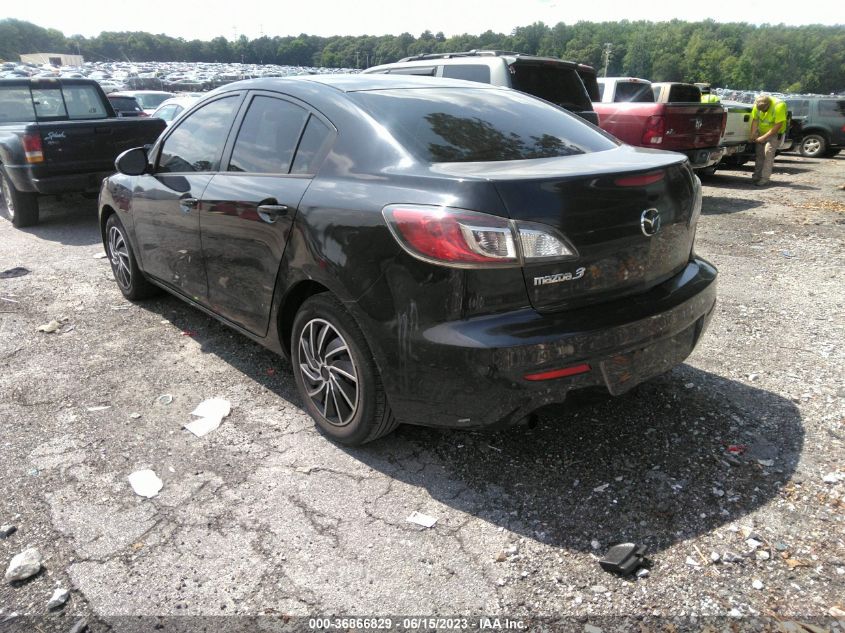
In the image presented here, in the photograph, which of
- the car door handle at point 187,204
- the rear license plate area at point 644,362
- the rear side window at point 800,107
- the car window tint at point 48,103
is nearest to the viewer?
the rear license plate area at point 644,362

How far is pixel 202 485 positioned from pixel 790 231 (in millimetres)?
7877

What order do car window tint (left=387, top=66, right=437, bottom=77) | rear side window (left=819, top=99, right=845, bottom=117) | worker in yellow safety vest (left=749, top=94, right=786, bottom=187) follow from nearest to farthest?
car window tint (left=387, top=66, right=437, bottom=77) < worker in yellow safety vest (left=749, top=94, right=786, bottom=187) < rear side window (left=819, top=99, right=845, bottom=117)

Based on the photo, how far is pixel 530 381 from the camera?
2463 millimetres

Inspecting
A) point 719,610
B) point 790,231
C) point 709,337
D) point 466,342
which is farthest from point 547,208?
point 790,231

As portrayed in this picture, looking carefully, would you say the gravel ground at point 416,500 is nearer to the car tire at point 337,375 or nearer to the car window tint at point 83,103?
the car tire at point 337,375

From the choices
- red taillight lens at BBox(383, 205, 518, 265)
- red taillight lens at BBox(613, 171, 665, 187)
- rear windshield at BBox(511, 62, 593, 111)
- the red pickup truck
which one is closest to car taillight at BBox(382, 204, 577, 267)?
red taillight lens at BBox(383, 205, 518, 265)

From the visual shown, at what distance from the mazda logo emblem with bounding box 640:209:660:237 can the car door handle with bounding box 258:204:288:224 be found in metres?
1.65

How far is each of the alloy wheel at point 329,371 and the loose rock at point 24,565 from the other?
1.33 metres

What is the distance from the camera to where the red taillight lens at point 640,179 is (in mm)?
2668

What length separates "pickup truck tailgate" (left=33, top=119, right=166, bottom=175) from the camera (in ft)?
25.2

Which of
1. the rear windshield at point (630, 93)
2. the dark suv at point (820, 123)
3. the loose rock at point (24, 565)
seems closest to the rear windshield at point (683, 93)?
the rear windshield at point (630, 93)

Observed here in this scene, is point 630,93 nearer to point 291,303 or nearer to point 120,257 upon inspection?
point 120,257

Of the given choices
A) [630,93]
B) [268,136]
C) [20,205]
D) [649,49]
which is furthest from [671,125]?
[649,49]

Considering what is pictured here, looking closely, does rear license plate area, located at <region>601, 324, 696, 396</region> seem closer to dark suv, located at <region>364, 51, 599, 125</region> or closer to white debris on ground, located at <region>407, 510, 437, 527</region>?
white debris on ground, located at <region>407, 510, 437, 527</region>
